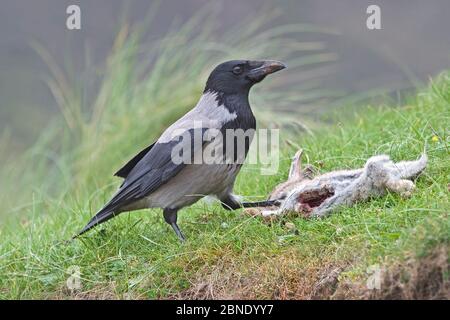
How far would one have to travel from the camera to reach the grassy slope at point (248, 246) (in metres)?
4.54

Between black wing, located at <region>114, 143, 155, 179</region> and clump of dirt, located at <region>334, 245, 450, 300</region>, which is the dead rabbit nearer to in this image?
black wing, located at <region>114, 143, 155, 179</region>

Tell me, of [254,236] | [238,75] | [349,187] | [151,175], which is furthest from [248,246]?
[238,75]

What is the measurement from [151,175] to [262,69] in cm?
99

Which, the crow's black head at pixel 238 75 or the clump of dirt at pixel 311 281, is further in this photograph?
the crow's black head at pixel 238 75

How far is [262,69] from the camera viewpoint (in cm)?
568

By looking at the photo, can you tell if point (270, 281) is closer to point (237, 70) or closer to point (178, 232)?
point (178, 232)

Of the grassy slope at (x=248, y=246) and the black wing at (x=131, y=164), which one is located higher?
the black wing at (x=131, y=164)

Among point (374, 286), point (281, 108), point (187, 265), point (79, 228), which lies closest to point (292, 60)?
point (281, 108)

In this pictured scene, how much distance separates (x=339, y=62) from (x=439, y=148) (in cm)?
437

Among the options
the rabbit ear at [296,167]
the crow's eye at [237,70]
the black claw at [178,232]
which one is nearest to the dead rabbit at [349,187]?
the rabbit ear at [296,167]

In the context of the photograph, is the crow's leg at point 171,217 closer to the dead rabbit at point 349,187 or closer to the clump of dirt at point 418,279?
the dead rabbit at point 349,187

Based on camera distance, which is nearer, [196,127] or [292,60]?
[196,127]

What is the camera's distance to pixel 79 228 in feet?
19.9
